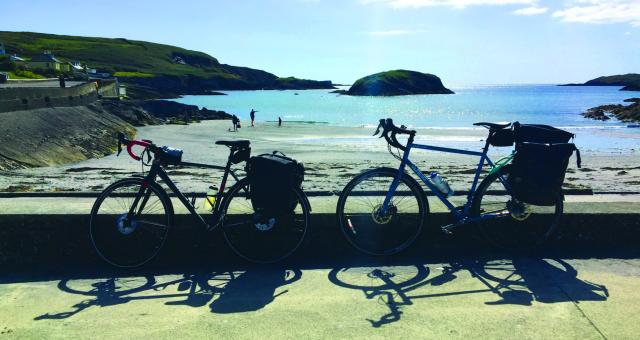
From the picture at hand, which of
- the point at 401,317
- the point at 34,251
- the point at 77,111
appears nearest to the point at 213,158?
the point at 77,111

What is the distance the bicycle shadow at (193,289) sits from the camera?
426cm

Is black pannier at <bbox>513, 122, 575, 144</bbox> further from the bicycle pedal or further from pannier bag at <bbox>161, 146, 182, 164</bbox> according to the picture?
pannier bag at <bbox>161, 146, 182, 164</bbox>

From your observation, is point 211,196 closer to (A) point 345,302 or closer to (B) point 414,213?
(A) point 345,302

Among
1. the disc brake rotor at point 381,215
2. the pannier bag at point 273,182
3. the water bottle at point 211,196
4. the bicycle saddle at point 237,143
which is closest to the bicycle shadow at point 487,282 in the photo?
the disc brake rotor at point 381,215

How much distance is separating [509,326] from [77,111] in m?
36.2

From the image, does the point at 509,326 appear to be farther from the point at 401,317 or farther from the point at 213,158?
the point at 213,158

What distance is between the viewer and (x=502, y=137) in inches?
217

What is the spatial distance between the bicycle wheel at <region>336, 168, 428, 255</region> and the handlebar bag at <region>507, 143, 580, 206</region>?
1.01 m

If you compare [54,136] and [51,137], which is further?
[54,136]

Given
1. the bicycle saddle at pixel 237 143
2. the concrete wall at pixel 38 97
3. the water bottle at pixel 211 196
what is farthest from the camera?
the concrete wall at pixel 38 97

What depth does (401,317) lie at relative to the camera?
3.97 m

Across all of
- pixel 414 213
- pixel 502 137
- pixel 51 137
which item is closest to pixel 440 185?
pixel 414 213

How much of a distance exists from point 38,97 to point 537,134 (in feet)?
103

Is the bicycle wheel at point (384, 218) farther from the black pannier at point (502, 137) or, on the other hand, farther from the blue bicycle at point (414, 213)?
the black pannier at point (502, 137)
